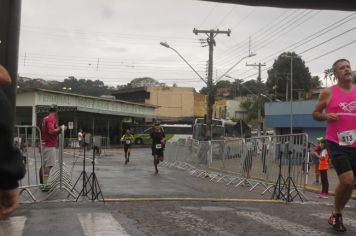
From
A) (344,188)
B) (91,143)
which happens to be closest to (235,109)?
(91,143)

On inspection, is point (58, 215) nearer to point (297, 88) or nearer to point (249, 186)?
point (249, 186)

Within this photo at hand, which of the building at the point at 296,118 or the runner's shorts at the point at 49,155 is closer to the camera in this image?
the runner's shorts at the point at 49,155

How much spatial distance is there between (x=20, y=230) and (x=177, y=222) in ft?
6.56

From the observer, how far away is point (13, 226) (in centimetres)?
679

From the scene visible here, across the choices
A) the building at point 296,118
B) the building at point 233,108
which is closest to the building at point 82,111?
the building at point 296,118

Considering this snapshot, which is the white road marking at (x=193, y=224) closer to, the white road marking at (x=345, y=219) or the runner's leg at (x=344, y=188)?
the runner's leg at (x=344, y=188)

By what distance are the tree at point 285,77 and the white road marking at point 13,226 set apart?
Result: 252ft

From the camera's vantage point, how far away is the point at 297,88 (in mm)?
87438

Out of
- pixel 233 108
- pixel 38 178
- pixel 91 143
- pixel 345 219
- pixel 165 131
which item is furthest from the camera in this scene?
pixel 233 108

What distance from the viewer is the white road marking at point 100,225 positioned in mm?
6473

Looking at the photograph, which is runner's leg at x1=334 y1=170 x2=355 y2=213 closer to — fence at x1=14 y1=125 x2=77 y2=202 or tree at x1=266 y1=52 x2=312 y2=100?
fence at x1=14 y1=125 x2=77 y2=202

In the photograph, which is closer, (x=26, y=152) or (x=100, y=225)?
(x=100, y=225)

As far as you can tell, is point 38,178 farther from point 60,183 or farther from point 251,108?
point 251,108

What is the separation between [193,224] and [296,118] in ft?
128
